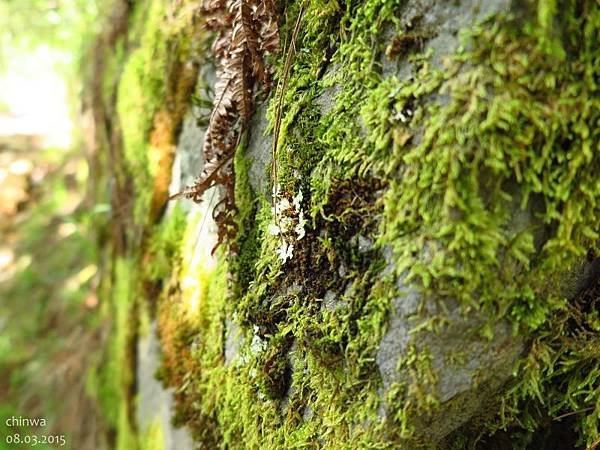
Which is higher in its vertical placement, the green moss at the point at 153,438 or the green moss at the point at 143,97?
the green moss at the point at 143,97

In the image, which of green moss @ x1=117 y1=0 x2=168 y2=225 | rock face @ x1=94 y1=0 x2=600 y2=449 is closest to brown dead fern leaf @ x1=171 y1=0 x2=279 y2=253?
rock face @ x1=94 y1=0 x2=600 y2=449

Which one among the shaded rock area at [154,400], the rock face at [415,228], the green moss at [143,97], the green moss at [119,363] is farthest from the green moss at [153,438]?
the green moss at [143,97]

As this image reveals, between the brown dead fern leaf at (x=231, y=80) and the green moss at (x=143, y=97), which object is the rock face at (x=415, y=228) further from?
the green moss at (x=143, y=97)

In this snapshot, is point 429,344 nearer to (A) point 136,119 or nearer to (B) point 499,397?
(B) point 499,397

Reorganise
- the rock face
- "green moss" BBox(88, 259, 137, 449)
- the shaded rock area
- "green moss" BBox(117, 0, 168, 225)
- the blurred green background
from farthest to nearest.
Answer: the blurred green background → "green moss" BBox(88, 259, 137, 449) → "green moss" BBox(117, 0, 168, 225) → the shaded rock area → the rock face

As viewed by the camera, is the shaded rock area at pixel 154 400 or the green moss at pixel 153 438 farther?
the green moss at pixel 153 438

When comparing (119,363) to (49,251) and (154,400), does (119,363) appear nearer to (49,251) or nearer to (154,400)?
(154,400)

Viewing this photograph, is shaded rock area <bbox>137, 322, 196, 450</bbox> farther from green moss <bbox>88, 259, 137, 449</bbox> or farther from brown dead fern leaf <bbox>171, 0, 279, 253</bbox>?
brown dead fern leaf <bbox>171, 0, 279, 253</bbox>

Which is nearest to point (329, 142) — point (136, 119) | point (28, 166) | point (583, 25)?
point (583, 25)
